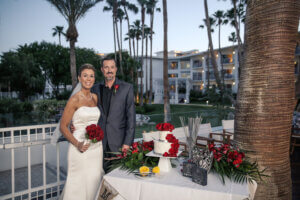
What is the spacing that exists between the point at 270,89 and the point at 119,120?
1994mm

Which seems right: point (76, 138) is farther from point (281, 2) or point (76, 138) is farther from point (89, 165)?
point (281, 2)

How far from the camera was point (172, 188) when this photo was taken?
5.98 feet

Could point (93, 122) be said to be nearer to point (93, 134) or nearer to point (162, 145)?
point (93, 134)

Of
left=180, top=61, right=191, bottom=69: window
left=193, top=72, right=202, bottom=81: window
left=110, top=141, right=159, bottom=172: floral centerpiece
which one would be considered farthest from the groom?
left=180, top=61, right=191, bottom=69: window

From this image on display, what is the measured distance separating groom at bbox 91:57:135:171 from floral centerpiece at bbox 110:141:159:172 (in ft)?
1.09

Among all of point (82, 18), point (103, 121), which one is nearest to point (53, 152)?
point (103, 121)

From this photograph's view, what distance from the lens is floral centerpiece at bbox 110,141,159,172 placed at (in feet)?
7.33

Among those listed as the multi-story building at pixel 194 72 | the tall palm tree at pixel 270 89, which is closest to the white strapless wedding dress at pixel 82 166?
the tall palm tree at pixel 270 89

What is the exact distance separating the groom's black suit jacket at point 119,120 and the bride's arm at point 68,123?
0.41m

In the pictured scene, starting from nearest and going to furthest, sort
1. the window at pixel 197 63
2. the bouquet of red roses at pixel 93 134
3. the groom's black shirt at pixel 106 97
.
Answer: the bouquet of red roses at pixel 93 134, the groom's black shirt at pixel 106 97, the window at pixel 197 63

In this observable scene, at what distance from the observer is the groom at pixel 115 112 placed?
2.83m

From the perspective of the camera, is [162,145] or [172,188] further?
[162,145]

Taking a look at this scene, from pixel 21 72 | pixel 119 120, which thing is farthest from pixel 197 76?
pixel 119 120

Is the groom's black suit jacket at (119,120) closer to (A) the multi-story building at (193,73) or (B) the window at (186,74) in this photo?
(A) the multi-story building at (193,73)
